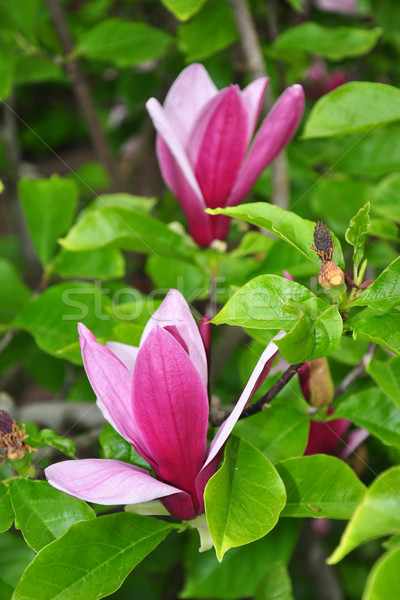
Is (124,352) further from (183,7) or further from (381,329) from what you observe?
(183,7)

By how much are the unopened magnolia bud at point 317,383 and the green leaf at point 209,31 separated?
72 cm

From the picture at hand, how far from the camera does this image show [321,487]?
0.70 metres

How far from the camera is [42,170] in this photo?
3721 mm

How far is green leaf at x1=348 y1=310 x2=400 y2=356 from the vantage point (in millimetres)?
595

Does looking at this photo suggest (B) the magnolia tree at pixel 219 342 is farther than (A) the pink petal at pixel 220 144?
No

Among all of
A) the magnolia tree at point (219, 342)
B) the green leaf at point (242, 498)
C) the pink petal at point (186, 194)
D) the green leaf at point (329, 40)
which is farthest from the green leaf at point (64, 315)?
the green leaf at point (329, 40)

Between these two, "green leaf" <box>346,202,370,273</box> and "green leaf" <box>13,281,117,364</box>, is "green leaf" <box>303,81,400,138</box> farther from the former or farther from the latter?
"green leaf" <box>13,281,117,364</box>

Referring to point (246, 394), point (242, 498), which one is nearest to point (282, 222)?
point (246, 394)

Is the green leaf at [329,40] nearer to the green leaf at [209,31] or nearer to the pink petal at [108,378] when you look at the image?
the green leaf at [209,31]

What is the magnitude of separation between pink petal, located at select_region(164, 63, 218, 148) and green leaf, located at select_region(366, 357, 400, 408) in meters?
0.43

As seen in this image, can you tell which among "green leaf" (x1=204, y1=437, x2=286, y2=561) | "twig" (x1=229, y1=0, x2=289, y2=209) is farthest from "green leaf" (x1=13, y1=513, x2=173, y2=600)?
"twig" (x1=229, y1=0, x2=289, y2=209)

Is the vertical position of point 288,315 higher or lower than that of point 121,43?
lower

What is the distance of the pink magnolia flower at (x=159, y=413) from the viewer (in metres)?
0.61

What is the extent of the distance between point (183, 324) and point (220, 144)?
1.17 ft
